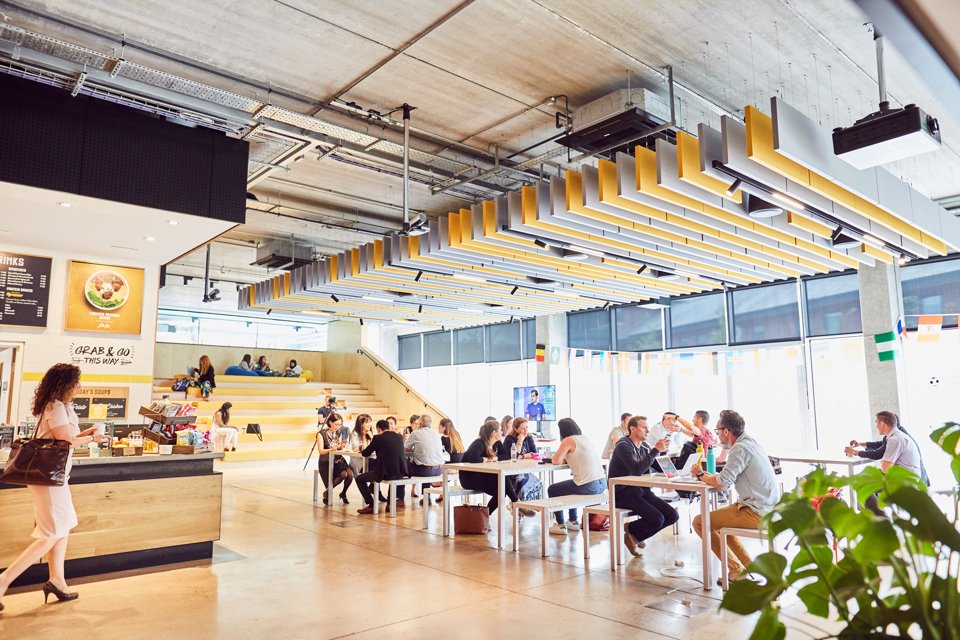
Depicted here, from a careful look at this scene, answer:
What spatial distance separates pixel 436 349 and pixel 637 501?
1360 centimetres

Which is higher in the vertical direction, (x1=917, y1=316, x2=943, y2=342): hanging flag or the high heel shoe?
(x1=917, y1=316, x2=943, y2=342): hanging flag

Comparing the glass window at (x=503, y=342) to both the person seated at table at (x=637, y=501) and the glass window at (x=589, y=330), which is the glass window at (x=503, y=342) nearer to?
the glass window at (x=589, y=330)

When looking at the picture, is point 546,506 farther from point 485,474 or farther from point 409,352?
point 409,352

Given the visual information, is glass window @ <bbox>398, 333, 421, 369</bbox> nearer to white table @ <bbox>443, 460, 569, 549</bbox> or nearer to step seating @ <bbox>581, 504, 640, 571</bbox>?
white table @ <bbox>443, 460, 569, 549</bbox>

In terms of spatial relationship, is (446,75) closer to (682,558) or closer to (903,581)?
(682,558)

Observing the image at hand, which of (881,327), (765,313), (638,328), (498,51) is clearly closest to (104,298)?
(498,51)

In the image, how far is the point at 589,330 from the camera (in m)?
14.7

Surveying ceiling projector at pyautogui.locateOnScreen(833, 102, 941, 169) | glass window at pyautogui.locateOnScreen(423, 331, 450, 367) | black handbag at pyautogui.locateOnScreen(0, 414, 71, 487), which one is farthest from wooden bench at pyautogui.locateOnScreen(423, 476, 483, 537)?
glass window at pyautogui.locateOnScreen(423, 331, 450, 367)

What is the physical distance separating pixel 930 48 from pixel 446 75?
4746 mm

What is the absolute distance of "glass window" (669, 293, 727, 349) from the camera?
12.3 meters

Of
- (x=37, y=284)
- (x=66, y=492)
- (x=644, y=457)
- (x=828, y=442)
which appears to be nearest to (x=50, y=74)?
(x=37, y=284)

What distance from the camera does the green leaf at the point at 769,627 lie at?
865mm

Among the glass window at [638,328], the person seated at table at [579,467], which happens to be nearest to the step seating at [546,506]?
the person seated at table at [579,467]

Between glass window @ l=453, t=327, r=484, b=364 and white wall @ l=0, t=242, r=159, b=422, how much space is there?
33.2 feet
